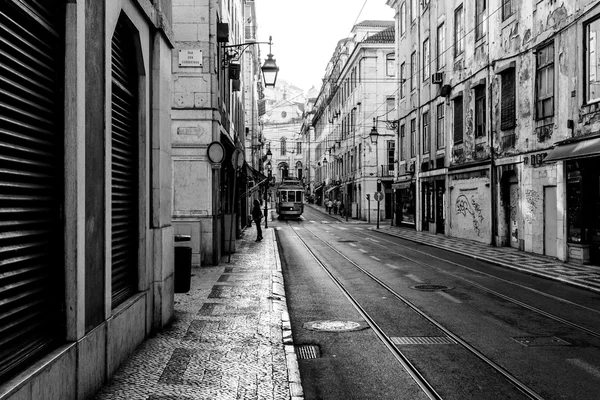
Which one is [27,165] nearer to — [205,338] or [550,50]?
[205,338]

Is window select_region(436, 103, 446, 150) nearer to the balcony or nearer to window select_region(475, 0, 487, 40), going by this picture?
window select_region(475, 0, 487, 40)

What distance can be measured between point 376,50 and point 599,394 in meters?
47.2

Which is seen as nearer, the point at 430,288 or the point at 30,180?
the point at 30,180

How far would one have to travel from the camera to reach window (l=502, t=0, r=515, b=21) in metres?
20.2

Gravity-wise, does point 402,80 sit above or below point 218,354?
above

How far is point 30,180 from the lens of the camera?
4133 millimetres

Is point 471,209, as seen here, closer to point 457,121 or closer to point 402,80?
point 457,121

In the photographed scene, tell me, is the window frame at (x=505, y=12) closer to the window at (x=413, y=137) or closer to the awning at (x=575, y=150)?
the awning at (x=575, y=150)

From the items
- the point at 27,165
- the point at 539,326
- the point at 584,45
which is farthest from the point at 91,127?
the point at 584,45

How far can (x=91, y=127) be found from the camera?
5.09 meters

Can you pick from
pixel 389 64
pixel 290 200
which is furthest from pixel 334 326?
pixel 389 64

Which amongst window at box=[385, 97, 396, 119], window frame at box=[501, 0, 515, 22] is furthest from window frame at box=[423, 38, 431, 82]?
window at box=[385, 97, 396, 119]

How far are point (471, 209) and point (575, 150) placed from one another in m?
9.23

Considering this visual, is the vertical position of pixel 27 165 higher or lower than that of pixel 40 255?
higher
